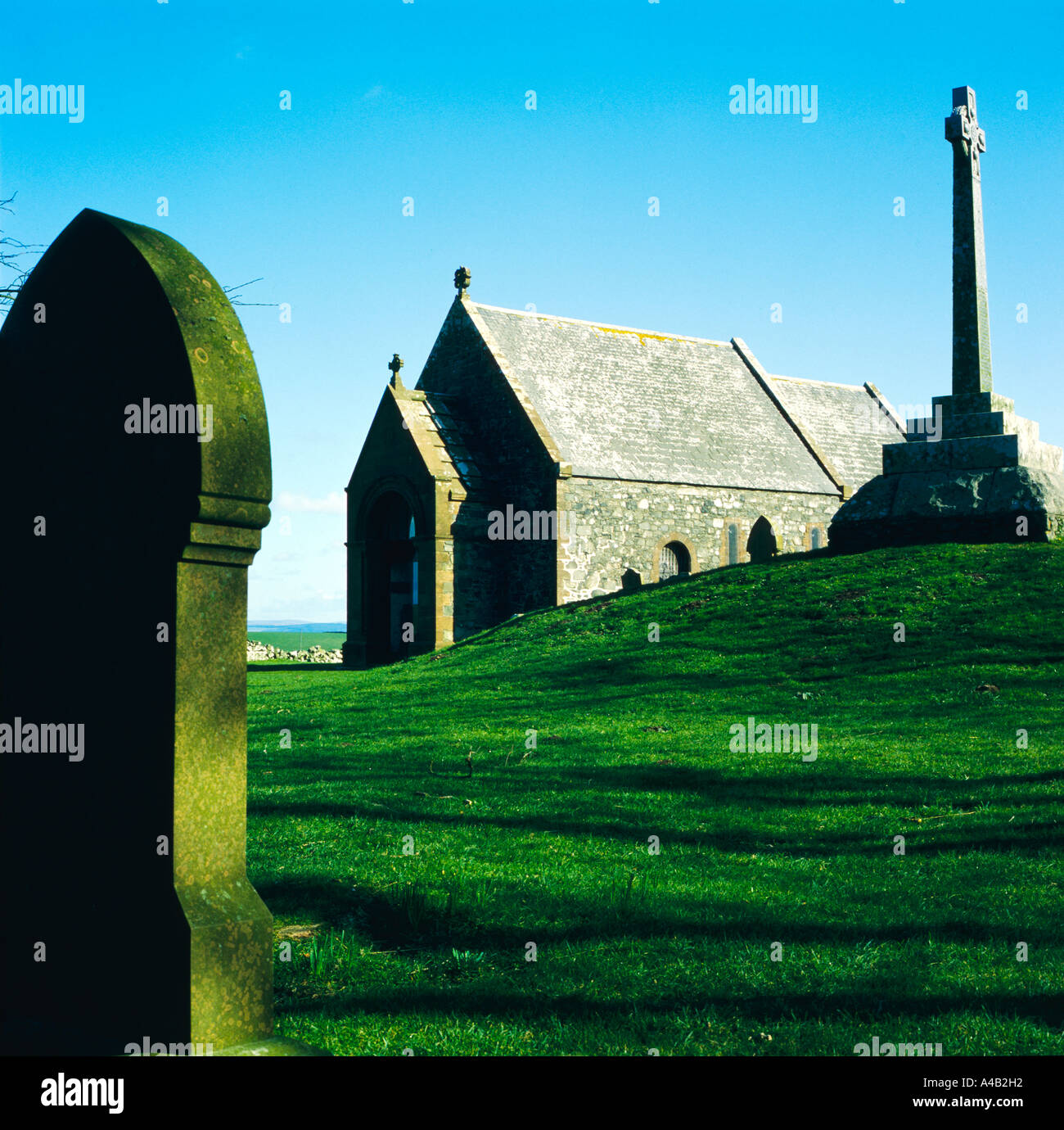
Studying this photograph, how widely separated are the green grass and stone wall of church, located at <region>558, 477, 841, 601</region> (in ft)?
44.2

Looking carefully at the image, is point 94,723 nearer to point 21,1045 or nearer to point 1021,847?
point 21,1045

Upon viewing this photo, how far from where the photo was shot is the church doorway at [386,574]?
103ft

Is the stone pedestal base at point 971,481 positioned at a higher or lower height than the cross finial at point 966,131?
lower

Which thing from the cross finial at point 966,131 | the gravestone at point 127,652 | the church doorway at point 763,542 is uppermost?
the cross finial at point 966,131

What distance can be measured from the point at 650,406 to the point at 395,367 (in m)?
7.78

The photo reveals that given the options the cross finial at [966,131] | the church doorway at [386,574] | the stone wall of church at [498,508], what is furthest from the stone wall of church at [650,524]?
the cross finial at [966,131]

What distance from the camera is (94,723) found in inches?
165

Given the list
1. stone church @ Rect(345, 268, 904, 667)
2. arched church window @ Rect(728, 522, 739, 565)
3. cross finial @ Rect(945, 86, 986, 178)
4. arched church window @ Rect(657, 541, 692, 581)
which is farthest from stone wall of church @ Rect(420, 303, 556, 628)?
cross finial @ Rect(945, 86, 986, 178)

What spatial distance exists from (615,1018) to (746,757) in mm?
5817

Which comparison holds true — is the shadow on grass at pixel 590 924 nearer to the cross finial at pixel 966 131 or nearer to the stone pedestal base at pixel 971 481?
the stone pedestal base at pixel 971 481

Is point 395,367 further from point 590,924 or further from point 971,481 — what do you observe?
point 590,924

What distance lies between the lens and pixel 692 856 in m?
6.91

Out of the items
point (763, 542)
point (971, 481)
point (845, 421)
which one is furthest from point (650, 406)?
point (971, 481)

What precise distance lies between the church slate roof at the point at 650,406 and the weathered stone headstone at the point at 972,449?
11750 millimetres
